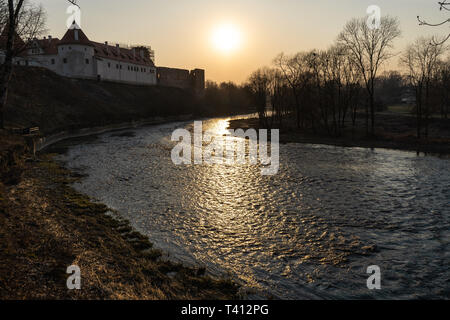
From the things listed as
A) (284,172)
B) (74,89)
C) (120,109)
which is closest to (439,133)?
(284,172)

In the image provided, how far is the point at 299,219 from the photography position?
46.5ft

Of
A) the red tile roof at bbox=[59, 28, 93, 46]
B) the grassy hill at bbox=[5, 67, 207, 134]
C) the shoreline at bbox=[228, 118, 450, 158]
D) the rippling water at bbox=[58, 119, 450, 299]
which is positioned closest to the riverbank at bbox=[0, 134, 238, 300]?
the rippling water at bbox=[58, 119, 450, 299]

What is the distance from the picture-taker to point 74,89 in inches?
2591

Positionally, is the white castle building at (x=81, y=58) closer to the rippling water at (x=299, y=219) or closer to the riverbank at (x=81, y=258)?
the rippling water at (x=299, y=219)

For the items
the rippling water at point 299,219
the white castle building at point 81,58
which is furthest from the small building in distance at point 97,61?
the rippling water at point 299,219

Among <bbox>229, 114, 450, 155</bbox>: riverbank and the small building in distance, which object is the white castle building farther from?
<bbox>229, 114, 450, 155</bbox>: riverbank

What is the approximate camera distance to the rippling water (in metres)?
9.41

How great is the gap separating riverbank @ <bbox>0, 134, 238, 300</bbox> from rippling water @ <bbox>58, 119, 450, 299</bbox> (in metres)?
0.97

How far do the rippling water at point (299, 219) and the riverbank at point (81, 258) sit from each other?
972 mm

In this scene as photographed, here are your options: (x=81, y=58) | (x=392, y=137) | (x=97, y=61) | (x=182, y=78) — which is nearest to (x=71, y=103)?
(x=81, y=58)

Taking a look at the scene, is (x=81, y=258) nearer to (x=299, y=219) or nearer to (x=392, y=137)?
(x=299, y=219)

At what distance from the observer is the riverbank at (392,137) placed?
36.4 metres
